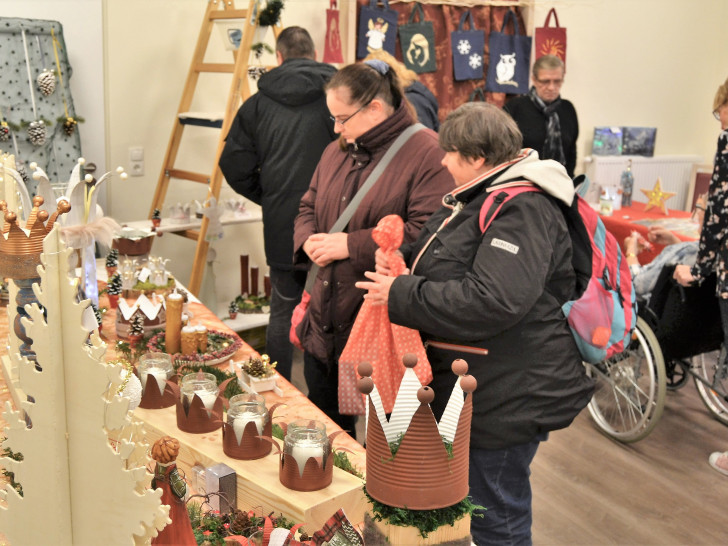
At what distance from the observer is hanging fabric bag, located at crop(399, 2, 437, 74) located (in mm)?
5238

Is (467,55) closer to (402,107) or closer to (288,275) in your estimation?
(288,275)

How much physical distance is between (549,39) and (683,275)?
10.3ft

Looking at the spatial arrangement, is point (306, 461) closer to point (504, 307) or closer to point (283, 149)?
point (504, 307)

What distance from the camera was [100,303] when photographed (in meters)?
2.76

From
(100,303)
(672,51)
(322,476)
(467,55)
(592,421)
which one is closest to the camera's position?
(322,476)

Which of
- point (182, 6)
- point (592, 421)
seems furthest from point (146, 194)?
point (592, 421)

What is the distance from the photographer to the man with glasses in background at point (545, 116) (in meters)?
4.85

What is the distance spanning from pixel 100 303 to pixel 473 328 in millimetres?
1570

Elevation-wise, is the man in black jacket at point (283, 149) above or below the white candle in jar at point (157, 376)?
above

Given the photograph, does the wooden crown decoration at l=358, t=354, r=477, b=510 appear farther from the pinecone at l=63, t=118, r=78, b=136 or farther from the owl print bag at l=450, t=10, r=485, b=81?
the owl print bag at l=450, t=10, r=485, b=81

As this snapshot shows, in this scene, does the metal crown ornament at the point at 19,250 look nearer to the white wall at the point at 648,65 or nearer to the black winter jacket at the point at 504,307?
the black winter jacket at the point at 504,307

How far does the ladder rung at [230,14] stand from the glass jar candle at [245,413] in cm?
285

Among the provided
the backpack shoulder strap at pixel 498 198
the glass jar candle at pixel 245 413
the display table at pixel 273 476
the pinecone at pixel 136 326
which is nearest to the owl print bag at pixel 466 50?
the pinecone at pixel 136 326

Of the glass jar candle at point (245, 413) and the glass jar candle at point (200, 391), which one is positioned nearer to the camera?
the glass jar candle at point (245, 413)
